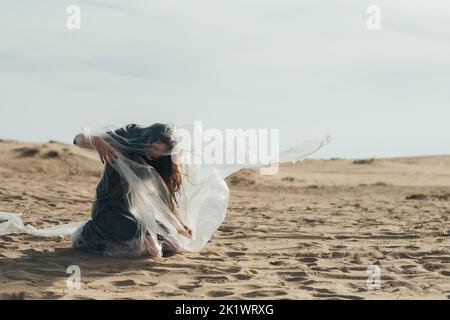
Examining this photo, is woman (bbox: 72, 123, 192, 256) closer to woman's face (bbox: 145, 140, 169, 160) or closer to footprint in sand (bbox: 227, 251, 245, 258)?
woman's face (bbox: 145, 140, 169, 160)

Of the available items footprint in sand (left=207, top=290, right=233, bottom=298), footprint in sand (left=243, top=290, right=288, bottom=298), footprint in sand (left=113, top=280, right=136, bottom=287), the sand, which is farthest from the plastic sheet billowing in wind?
footprint in sand (left=243, top=290, right=288, bottom=298)

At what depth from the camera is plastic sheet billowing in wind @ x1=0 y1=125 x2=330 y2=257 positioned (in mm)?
8195

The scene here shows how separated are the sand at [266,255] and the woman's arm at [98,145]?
1035 millimetres

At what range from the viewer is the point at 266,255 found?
8805 mm

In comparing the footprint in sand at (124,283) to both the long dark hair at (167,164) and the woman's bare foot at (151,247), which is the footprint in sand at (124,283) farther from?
the long dark hair at (167,164)

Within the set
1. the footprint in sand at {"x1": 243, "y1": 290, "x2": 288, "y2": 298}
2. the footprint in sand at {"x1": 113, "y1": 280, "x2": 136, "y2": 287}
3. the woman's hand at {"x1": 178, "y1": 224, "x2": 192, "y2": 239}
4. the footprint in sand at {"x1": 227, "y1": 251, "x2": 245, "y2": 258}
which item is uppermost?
the woman's hand at {"x1": 178, "y1": 224, "x2": 192, "y2": 239}

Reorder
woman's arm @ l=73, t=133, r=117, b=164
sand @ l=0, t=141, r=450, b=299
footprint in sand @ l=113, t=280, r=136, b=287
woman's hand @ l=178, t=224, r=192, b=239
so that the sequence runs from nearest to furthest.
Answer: sand @ l=0, t=141, r=450, b=299 → footprint in sand @ l=113, t=280, r=136, b=287 → woman's arm @ l=73, t=133, r=117, b=164 → woman's hand @ l=178, t=224, r=192, b=239


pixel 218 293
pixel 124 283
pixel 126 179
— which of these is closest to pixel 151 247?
Result: pixel 126 179

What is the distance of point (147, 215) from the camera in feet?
27.1

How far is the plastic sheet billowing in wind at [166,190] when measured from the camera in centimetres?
820

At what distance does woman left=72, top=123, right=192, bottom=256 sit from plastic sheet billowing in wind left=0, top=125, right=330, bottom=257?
1 centimetres

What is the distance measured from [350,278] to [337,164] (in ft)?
74.3
